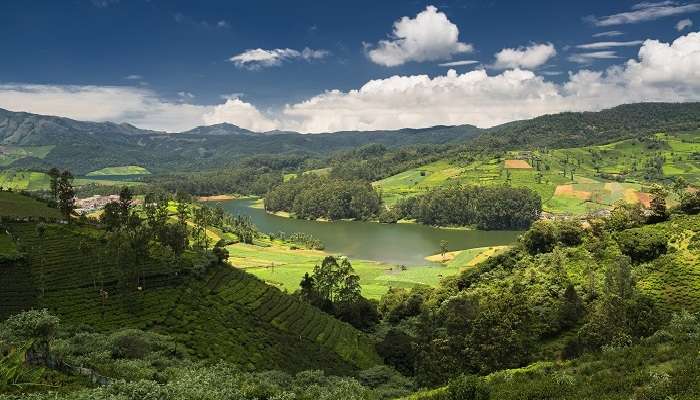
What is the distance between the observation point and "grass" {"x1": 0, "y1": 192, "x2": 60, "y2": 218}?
78000 mm

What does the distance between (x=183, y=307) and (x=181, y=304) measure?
806 millimetres

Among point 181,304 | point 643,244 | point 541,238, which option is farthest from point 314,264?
point 643,244

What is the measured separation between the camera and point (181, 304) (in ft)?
199

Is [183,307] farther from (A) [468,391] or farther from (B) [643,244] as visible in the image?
(B) [643,244]

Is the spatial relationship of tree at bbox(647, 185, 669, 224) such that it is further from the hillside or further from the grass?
the grass

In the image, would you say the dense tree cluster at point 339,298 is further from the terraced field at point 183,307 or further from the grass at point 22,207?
the grass at point 22,207

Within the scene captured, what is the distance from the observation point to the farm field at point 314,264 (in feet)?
383

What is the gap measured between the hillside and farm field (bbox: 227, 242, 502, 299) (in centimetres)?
3762

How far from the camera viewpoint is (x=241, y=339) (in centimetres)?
5716

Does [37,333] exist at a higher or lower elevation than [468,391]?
higher

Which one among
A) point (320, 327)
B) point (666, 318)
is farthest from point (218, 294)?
point (666, 318)

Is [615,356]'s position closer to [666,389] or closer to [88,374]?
[666,389]

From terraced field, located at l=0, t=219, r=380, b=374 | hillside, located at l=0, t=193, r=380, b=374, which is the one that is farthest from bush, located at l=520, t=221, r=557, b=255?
hillside, located at l=0, t=193, r=380, b=374

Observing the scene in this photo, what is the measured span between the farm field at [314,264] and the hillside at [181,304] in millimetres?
37620
